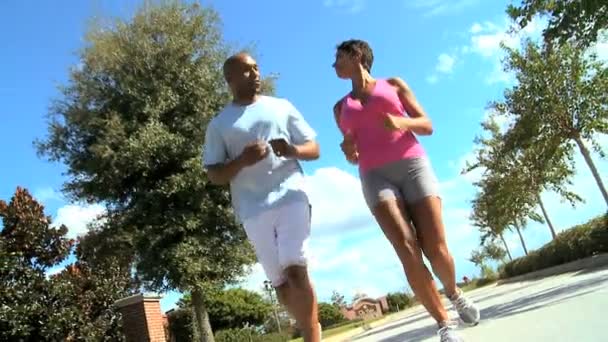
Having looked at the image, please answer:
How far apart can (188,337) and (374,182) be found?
81.1 feet

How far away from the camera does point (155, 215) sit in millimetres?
17719

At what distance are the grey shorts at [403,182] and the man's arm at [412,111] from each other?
21 centimetres

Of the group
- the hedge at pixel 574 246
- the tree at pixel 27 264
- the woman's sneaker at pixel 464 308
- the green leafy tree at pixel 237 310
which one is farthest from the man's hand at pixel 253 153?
the green leafy tree at pixel 237 310

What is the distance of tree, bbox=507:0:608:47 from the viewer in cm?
912

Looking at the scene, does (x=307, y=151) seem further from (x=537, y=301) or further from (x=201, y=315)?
(x=201, y=315)

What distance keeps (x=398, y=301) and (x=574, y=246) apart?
38.5 m

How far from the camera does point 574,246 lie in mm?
21359

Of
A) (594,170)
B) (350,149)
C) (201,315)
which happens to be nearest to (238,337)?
(201,315)

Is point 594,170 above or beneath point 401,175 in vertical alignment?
above

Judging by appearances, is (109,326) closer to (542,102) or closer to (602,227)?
(542,102)

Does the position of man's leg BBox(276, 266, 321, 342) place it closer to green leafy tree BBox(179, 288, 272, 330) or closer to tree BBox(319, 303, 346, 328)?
green leafy tree BBox(179, 288, 272, 330)

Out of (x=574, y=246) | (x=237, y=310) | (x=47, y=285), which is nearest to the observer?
(x=47, y=285)

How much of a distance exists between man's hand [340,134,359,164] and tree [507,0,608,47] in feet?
22.2

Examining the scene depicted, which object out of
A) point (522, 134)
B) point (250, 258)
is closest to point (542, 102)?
point (522, 134)
